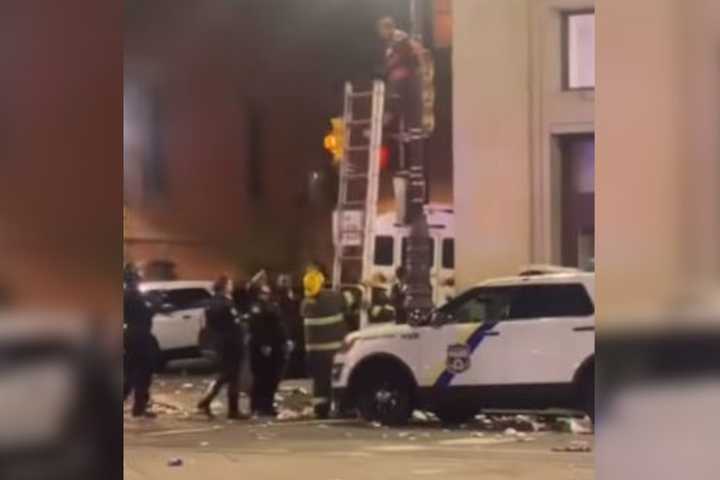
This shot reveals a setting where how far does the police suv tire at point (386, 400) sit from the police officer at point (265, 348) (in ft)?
0.98

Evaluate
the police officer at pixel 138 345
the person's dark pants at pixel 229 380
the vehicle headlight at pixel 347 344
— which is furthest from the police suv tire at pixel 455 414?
the police officer at pixel 138 345

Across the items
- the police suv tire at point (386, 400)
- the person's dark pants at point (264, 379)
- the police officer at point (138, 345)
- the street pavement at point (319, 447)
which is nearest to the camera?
the street pavement at point (319, 447)

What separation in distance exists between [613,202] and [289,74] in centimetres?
114

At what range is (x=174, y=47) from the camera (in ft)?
13.5

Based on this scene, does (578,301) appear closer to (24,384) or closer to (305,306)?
(305,306)

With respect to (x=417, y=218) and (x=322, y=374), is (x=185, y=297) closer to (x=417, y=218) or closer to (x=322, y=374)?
(x=322, y=374)

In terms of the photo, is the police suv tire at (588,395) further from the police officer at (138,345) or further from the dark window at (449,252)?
the police officer at (138,345)

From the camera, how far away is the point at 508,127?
3.81 metres

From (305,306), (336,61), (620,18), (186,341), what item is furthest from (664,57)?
(186,341)

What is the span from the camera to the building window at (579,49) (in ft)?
12.4

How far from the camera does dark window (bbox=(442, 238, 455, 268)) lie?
3.83m

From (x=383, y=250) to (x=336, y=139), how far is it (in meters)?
0.40

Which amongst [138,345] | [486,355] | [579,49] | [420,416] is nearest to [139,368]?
[138,345]

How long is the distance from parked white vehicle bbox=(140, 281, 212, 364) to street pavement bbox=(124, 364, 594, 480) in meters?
0.09
